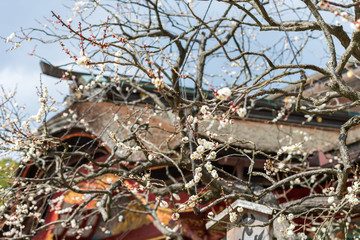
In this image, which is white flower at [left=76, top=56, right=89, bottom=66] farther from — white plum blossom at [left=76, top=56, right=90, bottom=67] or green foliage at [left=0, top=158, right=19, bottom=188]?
green foliage at [left=0, top=158, right=19, bottom=188]

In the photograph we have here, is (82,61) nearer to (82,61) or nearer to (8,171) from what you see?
(82,61)

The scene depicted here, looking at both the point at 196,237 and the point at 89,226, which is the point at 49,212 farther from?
the point at 196,237

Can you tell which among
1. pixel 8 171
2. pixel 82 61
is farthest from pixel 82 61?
pixel 8 171

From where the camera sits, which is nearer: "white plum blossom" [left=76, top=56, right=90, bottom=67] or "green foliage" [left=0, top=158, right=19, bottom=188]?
"white plum blossom" [left=76, top=56, right=90, bottom=67]

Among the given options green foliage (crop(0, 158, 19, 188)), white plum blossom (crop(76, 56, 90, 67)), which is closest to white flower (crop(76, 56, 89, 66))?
white plum blossom (crop(76, 56, 90, 67))

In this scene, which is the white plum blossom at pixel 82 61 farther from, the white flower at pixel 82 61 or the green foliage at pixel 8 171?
the green foliage at pixel 8 171

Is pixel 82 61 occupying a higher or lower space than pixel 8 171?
higher

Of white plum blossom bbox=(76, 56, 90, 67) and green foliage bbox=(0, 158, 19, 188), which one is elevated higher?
white plum blossom bbox=(76, 56, 90, 67)

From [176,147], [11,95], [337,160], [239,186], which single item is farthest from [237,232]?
[11,95]

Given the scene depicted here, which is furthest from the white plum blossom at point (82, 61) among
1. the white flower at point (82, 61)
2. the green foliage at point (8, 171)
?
the green foliage at point (8, 171)

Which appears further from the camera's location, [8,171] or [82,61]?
[8,171]

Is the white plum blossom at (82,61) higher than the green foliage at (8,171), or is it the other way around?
the white plum blossom at (82,61)

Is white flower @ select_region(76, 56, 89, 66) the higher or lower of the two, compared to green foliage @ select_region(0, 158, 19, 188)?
higher

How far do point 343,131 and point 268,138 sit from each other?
3176 mm
